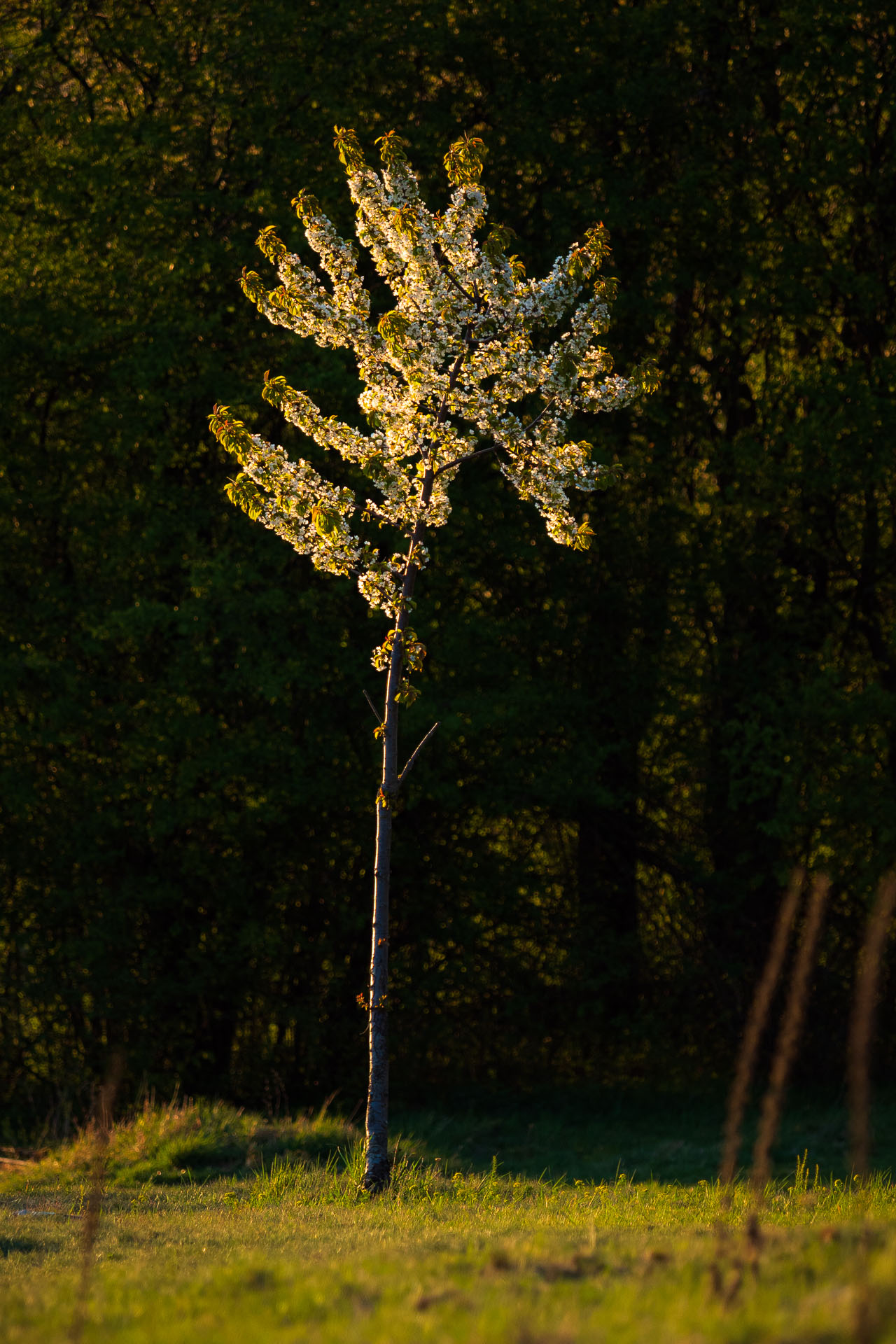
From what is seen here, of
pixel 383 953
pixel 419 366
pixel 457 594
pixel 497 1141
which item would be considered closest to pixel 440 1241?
pixel 383 953

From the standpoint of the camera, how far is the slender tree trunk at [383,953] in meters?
9.20

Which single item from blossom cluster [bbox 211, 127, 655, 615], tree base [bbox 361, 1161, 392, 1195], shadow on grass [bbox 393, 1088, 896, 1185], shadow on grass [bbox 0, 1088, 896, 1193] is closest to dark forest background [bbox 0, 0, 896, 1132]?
shadow on grass [bbox 393, 1088, 896, 1185]

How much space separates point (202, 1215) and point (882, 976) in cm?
973

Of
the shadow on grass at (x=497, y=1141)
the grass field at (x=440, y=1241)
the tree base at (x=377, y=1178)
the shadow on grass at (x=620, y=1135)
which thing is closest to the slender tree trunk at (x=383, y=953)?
the tree base at (x=377, y=1178)

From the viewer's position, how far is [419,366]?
9148 millimetres

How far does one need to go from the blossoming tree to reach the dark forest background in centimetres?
445

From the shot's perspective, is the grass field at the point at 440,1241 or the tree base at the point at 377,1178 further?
the tree base at the point at 377,1178

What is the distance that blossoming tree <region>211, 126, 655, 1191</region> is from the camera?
30.3ft

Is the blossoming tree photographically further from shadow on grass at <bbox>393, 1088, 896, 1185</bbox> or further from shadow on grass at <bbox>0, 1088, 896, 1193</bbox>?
shadow on grass at <bbox>393, 1088, 896, 1185</bbox>

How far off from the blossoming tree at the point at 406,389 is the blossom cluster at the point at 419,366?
0.04 feet

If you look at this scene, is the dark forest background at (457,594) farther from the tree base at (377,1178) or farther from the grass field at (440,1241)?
the tree base at (377,1178)

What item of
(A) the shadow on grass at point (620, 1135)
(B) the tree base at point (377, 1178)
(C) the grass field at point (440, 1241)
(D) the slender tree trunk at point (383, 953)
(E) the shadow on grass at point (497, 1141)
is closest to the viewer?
(C) the grass field at point (440, 1241)

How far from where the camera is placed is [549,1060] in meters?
16.3

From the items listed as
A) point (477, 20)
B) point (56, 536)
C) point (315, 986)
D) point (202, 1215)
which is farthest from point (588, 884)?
point (477, 20)
